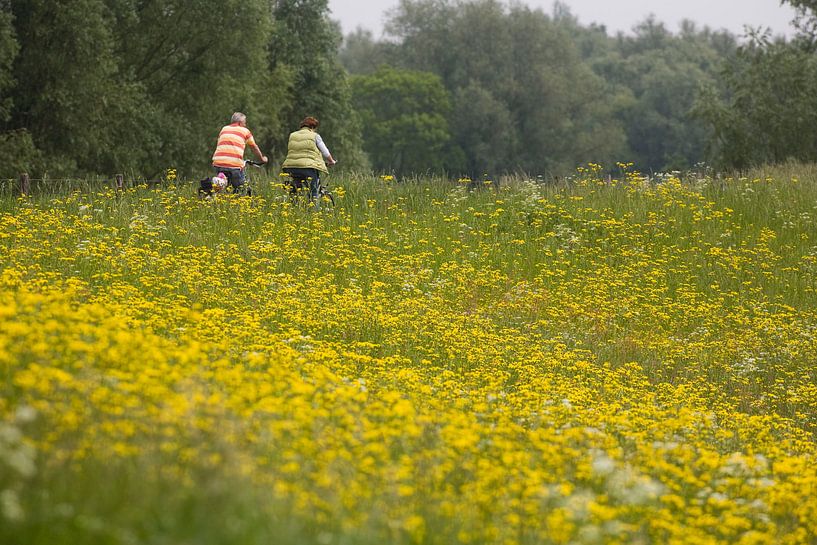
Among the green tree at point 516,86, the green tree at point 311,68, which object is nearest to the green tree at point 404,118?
the green tree at point 516,86

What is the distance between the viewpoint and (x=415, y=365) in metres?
9.48

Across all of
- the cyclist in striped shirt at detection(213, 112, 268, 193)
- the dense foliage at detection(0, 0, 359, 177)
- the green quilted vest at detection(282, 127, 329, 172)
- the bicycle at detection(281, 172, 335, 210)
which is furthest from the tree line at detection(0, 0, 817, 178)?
the cyclist in striped shirt at detection(213, 112, 268, 193)

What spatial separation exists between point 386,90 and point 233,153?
51257 mm

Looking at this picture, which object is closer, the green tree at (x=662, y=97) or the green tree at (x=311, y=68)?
the green tree at (x=311, y=68)

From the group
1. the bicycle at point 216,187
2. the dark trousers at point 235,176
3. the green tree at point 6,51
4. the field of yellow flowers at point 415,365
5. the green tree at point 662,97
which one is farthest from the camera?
the green tree at point 662,97

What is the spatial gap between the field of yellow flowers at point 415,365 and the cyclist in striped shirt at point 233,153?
0.61 m

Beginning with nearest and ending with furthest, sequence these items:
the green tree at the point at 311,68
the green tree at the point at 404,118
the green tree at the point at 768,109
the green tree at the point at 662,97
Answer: the green tree at the point at 768,109, the green tree at the point at 311,68, the green tree at the point at 404,118, the green tree at the point at 662,97

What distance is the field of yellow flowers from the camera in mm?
4332

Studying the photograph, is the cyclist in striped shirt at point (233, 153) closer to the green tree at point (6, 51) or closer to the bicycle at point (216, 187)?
the bicycle at point (216, 187)

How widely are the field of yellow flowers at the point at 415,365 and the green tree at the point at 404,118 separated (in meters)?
45.5

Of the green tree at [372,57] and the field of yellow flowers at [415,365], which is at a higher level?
the green tree at [372,57]

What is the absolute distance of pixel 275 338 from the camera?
830cm

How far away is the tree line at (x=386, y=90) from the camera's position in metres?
24.4

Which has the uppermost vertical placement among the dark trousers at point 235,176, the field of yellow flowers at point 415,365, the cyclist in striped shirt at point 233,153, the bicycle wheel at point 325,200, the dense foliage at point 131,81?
the dense foliage at point 131,81
